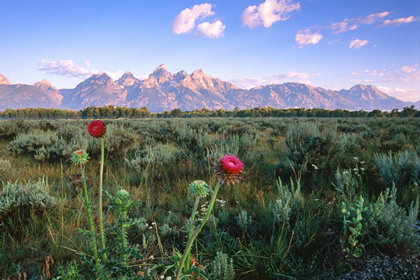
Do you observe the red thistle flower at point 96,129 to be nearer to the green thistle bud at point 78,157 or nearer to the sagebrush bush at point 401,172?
the green thistle bud at point 78,157

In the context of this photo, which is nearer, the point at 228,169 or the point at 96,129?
the point at 228,169

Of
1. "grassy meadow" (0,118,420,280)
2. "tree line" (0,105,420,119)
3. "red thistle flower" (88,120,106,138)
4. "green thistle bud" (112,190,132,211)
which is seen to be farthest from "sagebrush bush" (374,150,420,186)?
"tree line" (0,105,420,119)

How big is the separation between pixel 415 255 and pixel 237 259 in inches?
61.9

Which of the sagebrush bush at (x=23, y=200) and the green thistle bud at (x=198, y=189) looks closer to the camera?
the green thistle bud at (x=198, y=189)

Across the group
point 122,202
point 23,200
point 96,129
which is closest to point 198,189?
point 122,202

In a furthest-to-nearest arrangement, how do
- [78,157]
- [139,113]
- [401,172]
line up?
[139,113]
[401,172]
[78,157]

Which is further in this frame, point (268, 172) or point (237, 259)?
point (268, 172)

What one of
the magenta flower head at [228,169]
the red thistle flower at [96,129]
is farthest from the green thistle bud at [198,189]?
the red thistle flower at [96,129]

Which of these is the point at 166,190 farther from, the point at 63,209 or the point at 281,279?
the point at 281,279

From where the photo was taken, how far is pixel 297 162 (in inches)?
193

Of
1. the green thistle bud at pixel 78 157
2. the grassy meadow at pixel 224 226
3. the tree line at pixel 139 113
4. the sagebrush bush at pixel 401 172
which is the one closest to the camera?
the green thistle bud at pixel 78 157

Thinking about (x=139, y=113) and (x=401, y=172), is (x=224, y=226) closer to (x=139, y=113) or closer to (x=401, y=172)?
(x=401, y=172)

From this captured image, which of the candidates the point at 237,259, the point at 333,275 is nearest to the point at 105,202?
the point at 237,259

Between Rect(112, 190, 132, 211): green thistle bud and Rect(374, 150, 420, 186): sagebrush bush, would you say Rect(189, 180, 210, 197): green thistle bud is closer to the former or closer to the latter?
Rect(112, 190, 132, 211): green thistle bud
